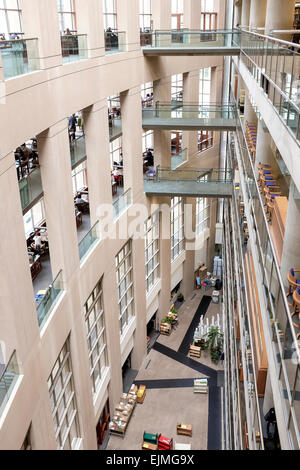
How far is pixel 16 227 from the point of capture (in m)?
6.84

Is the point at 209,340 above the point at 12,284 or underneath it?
underneath

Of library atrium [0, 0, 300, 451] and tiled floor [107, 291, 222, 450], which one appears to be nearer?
library atrium [0, 0, 300, 451]

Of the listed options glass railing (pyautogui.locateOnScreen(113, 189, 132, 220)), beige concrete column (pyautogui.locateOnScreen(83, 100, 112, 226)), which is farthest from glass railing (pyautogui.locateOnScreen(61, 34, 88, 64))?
glass railing (pyautogui.locateOnScreen(113, 189, 132, 220))

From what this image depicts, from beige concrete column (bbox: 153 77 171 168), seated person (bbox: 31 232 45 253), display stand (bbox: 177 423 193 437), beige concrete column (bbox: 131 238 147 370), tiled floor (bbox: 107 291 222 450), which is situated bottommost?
tiled floor (bbox: 107 291 222 450)

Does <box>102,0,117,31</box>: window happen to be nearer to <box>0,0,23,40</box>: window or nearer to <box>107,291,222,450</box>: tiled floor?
<box>0,0,23,40</box>: window

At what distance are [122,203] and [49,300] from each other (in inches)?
193

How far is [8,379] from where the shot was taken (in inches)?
270

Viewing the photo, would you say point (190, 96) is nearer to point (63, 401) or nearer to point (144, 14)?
point (144, 14)

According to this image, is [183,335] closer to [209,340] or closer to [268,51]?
[209,340]

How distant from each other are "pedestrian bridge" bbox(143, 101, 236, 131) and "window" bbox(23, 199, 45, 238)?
4.40 meters

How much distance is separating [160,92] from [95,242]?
6886mm

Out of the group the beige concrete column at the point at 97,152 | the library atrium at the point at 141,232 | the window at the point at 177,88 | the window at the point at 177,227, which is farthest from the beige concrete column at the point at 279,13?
the window at the point at 177,88

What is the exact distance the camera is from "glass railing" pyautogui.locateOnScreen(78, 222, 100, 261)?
10.2m

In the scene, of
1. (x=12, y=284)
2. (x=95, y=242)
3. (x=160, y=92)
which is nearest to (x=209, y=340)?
(x=95, y=242)
